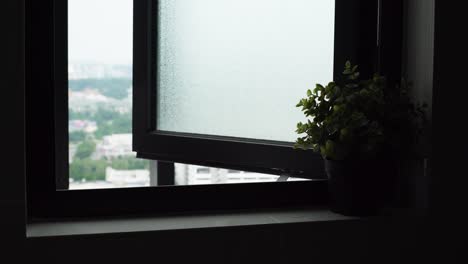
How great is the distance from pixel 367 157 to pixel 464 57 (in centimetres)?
33

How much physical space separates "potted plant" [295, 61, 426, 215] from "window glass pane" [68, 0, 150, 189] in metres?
0.45

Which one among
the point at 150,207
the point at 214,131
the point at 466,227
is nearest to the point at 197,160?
the point at 214,131

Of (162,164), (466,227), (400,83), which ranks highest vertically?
(400,83)

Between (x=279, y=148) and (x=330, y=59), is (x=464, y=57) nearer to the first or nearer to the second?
(x=330, y=59)

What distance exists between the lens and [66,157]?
142 cm

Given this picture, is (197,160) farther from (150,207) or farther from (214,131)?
(150,207)

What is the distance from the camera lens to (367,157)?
4.49 ft

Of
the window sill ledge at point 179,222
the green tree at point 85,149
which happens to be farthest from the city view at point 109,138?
the window sill ledge at point 179,222

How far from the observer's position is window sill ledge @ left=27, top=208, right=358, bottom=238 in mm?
1260

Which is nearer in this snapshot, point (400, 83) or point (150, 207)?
point (150, 207)

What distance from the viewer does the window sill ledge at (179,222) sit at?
126 cm

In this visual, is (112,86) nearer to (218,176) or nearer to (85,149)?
(85,149)

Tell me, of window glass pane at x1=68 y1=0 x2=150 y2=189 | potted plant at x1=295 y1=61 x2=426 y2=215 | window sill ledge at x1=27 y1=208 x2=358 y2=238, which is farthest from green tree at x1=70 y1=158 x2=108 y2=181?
potted plant at x1=295 y1=61 x2=426 y2=215

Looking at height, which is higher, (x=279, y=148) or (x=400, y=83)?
(x=400, y=83)
